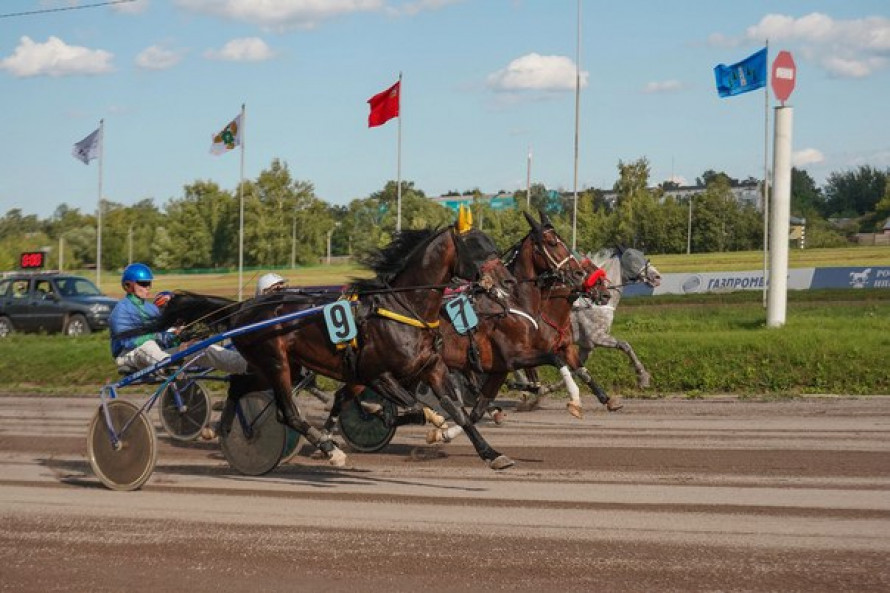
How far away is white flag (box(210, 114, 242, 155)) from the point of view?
29.7 m

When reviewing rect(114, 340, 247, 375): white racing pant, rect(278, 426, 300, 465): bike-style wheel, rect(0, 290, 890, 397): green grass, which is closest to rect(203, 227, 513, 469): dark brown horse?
rect(114, 340, 247, 375): white racing pant

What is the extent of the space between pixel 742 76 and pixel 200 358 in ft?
54.7

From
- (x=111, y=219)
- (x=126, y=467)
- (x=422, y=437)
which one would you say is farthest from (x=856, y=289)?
(x=111, y=219)

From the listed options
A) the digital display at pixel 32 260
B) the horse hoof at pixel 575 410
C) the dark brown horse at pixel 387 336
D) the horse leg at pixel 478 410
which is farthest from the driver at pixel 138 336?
the digital display at pixel 32 260

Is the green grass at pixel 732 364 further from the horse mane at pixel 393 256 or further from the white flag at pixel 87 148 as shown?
the white flag at pixel 87 148

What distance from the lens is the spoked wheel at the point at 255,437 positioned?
8.30m

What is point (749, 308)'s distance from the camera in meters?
26.4

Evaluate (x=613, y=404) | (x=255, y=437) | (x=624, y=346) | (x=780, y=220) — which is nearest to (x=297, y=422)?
(x=255, y=437)

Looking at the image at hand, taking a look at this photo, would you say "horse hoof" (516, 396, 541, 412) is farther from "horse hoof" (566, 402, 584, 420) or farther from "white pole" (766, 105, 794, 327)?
"white pole" (766, 105, 794, 327)

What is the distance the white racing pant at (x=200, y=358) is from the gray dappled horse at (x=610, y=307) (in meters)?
4.65

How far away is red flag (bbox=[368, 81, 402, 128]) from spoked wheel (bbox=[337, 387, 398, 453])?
13755mm

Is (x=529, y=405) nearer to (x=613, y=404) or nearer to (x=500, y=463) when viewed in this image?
(x=613, y=404)

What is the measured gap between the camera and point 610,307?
12.4m

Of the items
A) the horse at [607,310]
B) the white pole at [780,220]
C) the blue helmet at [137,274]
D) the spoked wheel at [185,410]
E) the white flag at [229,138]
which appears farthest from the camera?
the white flag at [229,138]
